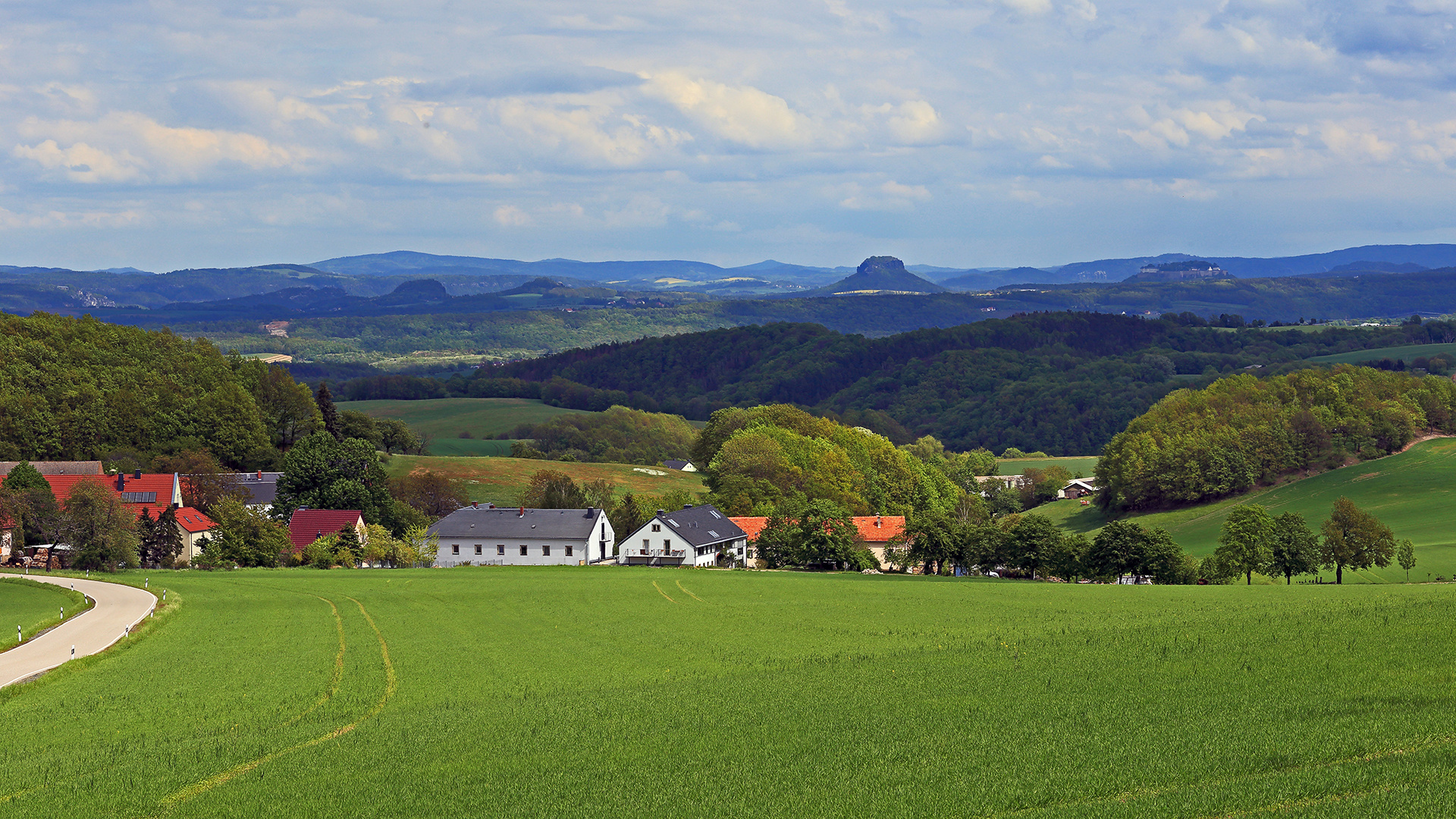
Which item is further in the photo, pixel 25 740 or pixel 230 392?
pixel 230 392

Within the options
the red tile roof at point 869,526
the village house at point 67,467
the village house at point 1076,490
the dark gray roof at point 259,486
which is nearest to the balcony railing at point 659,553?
the red tile roof at point 869,526

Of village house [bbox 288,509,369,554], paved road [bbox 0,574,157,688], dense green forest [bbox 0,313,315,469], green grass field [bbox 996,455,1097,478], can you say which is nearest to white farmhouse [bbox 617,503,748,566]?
village house [bbox 288,509,369,554]

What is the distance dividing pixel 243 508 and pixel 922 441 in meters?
122

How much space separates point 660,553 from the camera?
85938 millimetres

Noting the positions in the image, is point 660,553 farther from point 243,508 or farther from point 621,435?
point 621,435

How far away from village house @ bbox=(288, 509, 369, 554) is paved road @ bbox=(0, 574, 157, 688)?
2664 cm

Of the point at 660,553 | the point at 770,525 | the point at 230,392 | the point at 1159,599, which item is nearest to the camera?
the point at 1159,599

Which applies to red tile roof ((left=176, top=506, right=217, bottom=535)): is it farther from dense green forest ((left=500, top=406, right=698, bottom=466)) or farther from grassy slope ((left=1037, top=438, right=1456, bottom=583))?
dense green forest ((left=500, top=406, right=698, bottom=466))

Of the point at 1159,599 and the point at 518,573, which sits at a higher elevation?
the point at 1159,599

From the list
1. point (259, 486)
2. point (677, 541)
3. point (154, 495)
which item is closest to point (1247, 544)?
point (677, 541)

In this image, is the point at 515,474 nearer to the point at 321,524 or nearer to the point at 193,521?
the point at 321,524

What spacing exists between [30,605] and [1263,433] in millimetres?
115647

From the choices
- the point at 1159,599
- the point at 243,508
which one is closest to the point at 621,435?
the point at 243,508

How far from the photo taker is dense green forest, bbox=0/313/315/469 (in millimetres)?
113875
